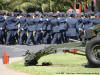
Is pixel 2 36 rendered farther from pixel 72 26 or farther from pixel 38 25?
pixel 72 26

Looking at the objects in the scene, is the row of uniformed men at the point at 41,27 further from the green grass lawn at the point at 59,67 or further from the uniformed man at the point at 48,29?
the green grass lawn at the point at 59,67

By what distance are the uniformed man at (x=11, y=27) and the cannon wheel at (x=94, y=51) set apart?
806cm

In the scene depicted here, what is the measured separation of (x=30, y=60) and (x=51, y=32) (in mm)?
7049

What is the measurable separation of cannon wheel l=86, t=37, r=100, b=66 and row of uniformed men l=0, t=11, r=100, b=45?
6.41m

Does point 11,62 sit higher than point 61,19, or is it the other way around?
point 61,19

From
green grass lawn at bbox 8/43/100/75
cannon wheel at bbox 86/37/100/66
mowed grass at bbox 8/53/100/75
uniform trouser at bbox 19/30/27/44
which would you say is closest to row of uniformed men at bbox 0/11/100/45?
uniform trouser at bbox 19/30/27/44

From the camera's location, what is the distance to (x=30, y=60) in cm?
1116

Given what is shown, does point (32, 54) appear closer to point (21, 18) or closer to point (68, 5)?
point (21, 18)

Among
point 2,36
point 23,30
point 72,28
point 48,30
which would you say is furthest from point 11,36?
point 72,28

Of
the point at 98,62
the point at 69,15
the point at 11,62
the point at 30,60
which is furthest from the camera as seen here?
the point at 69,15

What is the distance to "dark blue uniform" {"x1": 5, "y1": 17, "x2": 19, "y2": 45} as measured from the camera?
18.0 meters

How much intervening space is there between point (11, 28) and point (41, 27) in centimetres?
138

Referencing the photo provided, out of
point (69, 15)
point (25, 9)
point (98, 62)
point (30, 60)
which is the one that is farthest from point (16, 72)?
point (25, 9)

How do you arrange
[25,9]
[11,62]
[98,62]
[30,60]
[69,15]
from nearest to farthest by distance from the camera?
[98,62], [30,60], [11,62], [69,15], [25,9]
